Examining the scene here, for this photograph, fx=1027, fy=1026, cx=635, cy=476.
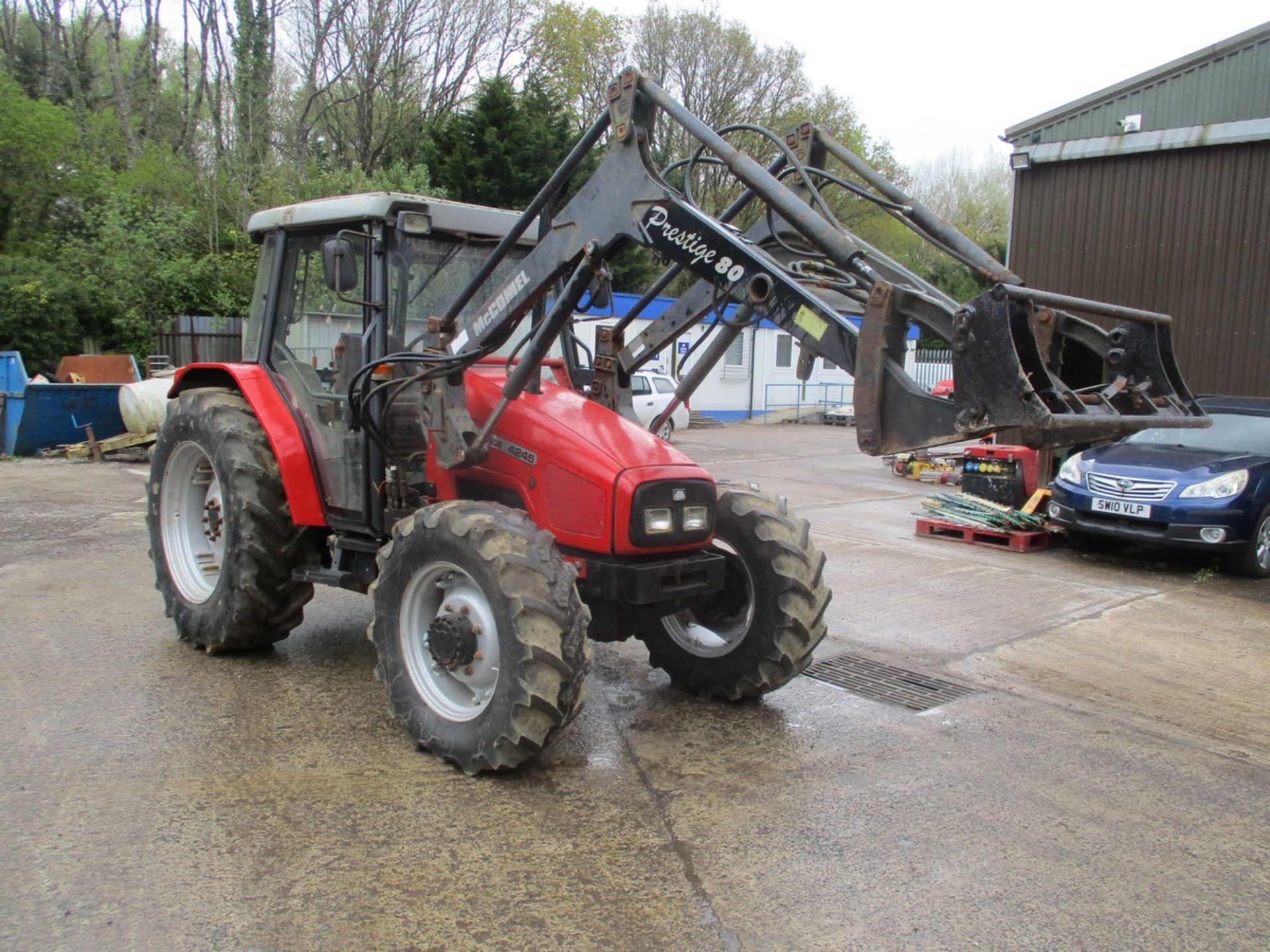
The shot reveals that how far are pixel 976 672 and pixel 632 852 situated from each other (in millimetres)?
3067

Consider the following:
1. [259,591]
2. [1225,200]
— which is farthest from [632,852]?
[1225,200]

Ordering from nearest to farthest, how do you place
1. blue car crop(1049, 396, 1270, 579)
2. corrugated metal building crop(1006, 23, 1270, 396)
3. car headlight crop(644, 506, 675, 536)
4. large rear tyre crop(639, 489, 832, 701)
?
car headlight crop(644, 506, 675, 536) → large rear tyre crop(639, 489, 832, 701) → blue car crop(1049, 396, 1270, 579) → corrugated metal building crop(1006, 23, 1270, 396)

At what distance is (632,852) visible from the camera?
3.56m

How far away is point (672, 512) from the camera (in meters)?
4.39

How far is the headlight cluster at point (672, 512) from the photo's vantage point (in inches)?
168

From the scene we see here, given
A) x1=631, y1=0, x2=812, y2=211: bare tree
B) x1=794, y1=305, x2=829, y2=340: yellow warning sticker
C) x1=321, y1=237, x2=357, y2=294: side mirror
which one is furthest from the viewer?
x1=631, y1=0, x2=812, y2=211: bare tree

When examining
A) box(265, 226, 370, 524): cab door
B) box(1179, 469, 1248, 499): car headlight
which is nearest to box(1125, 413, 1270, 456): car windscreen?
box(1179, 469, 1248, 499): car headlight

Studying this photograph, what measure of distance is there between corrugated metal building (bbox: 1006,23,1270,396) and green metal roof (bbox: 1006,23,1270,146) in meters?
0.01

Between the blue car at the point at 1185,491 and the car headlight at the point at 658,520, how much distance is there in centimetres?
622

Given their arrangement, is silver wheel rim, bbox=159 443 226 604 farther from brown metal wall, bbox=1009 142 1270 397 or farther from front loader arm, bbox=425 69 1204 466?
brown metal wall, bbox=1009 142 1270 397

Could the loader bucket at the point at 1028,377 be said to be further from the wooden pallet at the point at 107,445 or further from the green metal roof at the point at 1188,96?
the wooden pallet at the point at 107,445

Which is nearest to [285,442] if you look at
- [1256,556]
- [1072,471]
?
[1072,471]

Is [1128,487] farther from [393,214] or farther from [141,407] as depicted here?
[141,407]

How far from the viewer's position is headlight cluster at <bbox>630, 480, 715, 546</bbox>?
14.0 ft
